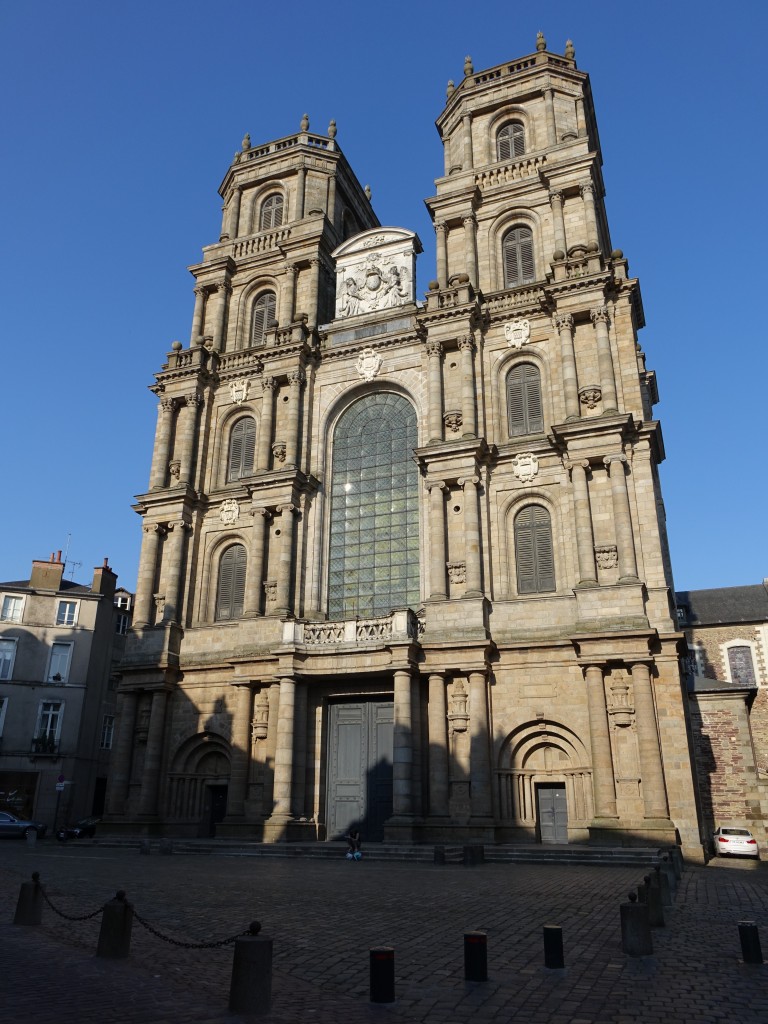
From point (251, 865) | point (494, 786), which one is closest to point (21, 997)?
point (251, 865)

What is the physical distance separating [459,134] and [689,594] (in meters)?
34.7

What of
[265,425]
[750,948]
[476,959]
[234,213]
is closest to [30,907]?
[476,959]

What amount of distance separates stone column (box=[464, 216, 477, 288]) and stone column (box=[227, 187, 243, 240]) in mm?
13541

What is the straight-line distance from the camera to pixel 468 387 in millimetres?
31672

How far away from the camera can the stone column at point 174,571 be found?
33.2m

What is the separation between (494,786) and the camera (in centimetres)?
2648

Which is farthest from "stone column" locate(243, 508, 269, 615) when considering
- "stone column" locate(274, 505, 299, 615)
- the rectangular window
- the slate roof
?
the slate roof

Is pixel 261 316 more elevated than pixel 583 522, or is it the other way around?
pixel 261 316

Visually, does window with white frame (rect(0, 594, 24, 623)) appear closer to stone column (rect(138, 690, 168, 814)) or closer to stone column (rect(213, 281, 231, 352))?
stone column (rect(138, 690, 168, 814))

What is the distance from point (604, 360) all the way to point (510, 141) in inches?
588

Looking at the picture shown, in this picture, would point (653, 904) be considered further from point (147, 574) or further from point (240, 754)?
point (147, 574)

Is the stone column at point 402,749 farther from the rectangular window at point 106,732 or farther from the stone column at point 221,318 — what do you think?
the rectangular window at point 106,732

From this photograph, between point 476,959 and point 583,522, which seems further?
point 583,522

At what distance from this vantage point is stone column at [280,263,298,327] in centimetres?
3821
